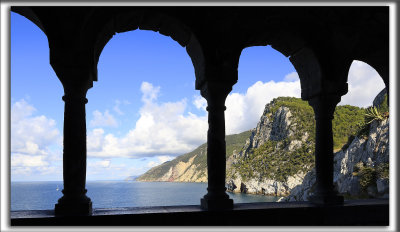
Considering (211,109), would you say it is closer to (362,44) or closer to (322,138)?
(322,138)

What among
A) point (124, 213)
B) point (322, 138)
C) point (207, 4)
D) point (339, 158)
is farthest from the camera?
point (339, 158)

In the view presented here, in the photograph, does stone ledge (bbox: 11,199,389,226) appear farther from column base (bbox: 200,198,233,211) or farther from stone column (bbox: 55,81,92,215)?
stone column (bbox: 55,81,92,215)

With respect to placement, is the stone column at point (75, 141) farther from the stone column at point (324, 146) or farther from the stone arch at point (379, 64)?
the stone arch at point (379, 64)

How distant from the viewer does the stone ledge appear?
4871 mm

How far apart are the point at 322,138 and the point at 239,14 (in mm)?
2783

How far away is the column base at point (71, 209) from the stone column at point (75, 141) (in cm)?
9

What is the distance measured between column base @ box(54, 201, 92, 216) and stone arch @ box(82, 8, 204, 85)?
2377mm

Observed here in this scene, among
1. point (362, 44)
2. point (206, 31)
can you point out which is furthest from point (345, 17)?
point (206, 31)

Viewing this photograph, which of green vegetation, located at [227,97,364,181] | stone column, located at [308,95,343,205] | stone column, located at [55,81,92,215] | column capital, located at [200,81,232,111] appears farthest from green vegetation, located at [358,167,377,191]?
green vegetation, located at [227,97,364,181]

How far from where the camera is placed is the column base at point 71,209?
498 cm

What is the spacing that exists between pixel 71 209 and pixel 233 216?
2.44m

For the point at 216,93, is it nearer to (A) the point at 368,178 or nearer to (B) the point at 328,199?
(B) the point at 328,199

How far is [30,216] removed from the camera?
4.74 meters

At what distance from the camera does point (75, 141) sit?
5285mm
